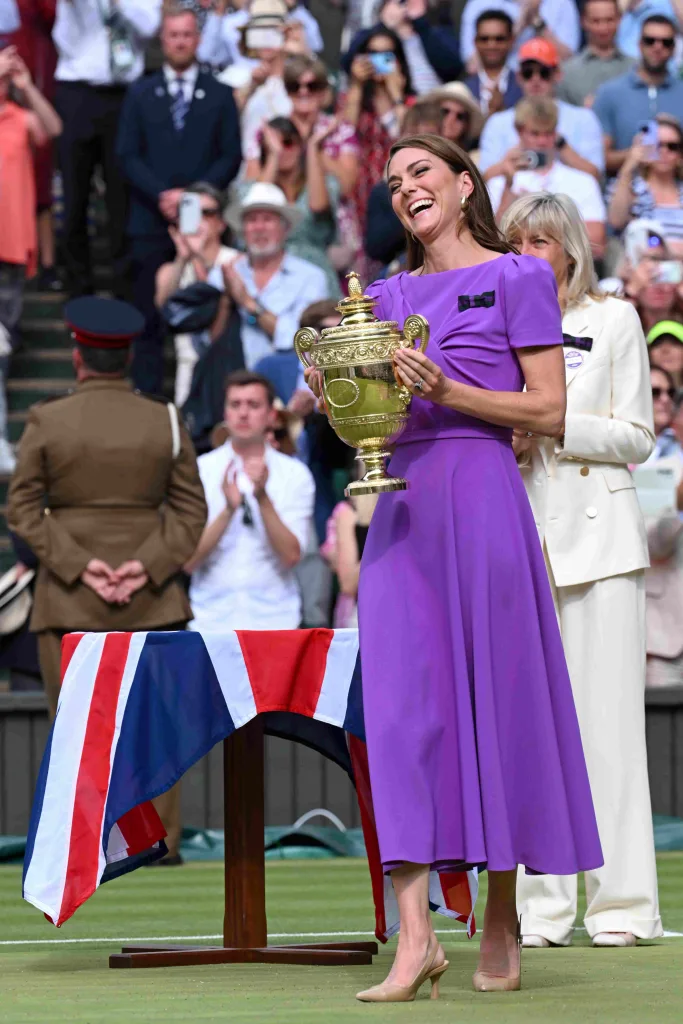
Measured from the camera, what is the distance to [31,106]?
482 inches

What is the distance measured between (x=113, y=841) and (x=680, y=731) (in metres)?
4.72

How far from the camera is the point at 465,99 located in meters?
11.7

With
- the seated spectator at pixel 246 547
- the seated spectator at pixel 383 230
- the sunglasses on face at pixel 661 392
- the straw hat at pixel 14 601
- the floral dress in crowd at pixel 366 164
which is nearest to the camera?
the straw hat at pixel 14 601

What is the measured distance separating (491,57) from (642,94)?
97 cm

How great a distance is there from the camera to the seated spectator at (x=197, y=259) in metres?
11.6

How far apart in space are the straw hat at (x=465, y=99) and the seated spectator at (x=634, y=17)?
1730 millimetres

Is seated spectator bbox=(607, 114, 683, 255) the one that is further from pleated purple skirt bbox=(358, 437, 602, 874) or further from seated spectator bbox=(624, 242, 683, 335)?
pleated purple skirt bbox=(358, 437, 602, 874)

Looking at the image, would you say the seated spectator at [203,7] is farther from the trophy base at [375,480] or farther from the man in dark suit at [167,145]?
the trophy base at [375,480]

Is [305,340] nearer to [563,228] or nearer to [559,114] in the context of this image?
[563,228]

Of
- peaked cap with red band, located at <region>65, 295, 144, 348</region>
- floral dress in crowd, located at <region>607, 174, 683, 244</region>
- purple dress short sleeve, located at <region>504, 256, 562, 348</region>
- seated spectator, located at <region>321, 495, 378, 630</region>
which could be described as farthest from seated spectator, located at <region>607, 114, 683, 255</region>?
purple dress short sleeve, located at <region>504, 256, 562, 348</region>

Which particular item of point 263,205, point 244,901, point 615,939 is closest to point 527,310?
point 244,901

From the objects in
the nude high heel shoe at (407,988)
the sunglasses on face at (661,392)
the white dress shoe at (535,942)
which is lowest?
the white dress shoe at (535,942)

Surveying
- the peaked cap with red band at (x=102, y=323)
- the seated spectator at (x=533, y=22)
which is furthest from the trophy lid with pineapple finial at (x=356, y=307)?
the seated spectator at (x=533, y=22)

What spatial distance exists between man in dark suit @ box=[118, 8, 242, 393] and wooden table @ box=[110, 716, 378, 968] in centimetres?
683
